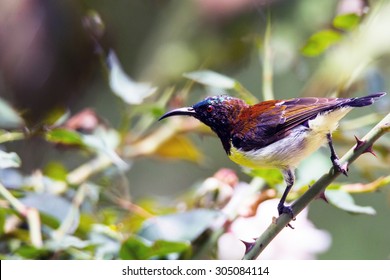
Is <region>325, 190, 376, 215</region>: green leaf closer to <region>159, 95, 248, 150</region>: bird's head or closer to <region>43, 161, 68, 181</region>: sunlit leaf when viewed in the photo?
<region>159, 95, 248, 150</region>: bird's head

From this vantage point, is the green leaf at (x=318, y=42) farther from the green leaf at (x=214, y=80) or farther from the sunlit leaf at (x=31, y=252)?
the sunlit leaf at (x=31, y=252)

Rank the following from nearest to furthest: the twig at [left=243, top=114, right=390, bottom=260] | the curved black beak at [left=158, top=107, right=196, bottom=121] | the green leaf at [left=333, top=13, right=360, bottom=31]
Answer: the twig at [left=243, top=114, right=390, bottom=260], the curved black beak at [left=158, top=107, right=196, bottom=121], the green leaf at [left=333, top=13, right=360, bottom=31]

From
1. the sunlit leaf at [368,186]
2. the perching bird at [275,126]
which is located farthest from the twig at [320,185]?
the sunlit leaf at [368,186]

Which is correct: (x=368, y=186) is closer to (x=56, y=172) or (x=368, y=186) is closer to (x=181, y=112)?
(x=181, y=112)

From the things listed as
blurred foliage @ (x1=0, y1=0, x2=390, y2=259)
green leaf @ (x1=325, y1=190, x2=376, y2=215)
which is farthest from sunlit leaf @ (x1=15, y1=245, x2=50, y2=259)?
green leaf @ (x1=325, y1=190, x2=376, y2=215)

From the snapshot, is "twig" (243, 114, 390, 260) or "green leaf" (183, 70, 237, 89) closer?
"twig" (243, 114, 390, 260)

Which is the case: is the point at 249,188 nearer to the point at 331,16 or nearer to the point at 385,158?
the point at 385,158

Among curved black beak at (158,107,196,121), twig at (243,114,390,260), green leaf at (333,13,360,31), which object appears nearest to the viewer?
twig at (243,114,390,260)
